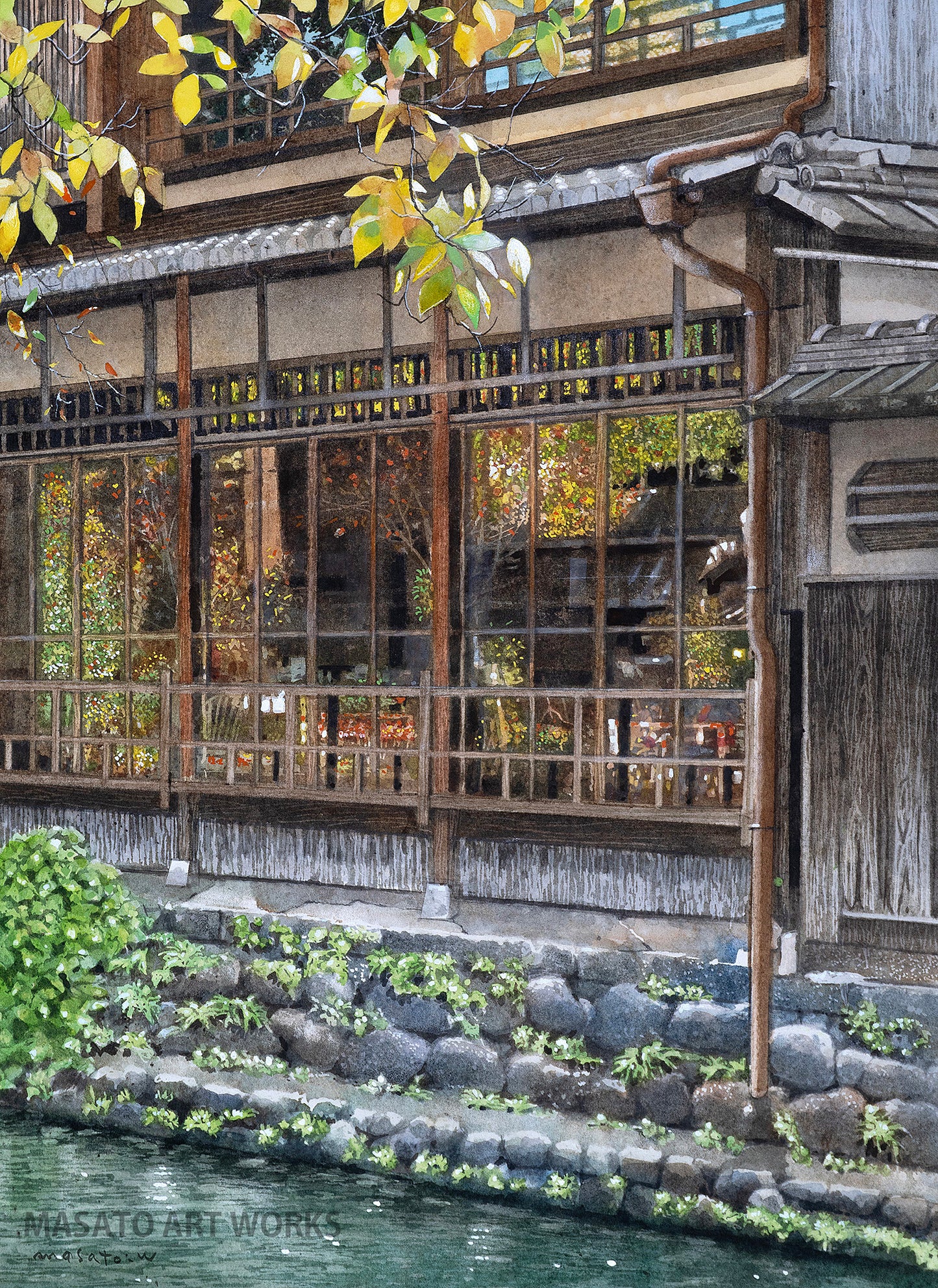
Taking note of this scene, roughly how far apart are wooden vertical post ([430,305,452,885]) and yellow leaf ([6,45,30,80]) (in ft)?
12.4

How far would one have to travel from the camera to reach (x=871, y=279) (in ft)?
24.5

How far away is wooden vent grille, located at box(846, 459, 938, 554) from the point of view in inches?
286

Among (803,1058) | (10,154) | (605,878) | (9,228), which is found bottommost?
(803,1058)

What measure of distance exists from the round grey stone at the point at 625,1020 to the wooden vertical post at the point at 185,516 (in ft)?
12.7

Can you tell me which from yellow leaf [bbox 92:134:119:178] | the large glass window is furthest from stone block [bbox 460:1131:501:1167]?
yellow leaf [bbox 92:134:119:178]

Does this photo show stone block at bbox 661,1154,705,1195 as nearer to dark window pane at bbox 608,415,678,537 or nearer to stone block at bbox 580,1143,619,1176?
stone block at bbox 580,1143,619,1176

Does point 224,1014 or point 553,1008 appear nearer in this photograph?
point 553,1008

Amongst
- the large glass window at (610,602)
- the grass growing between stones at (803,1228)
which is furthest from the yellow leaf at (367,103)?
the grass growing between stones at (803,1228)

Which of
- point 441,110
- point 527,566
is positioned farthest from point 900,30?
point 527,566

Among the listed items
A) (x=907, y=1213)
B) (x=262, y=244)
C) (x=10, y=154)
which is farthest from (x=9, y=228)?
(x=907, y=1213)

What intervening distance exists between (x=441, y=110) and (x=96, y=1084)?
24.0 feet

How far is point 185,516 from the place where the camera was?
9.73 m

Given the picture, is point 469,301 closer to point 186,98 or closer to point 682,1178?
point 186,98

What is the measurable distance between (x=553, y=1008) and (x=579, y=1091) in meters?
0.52
